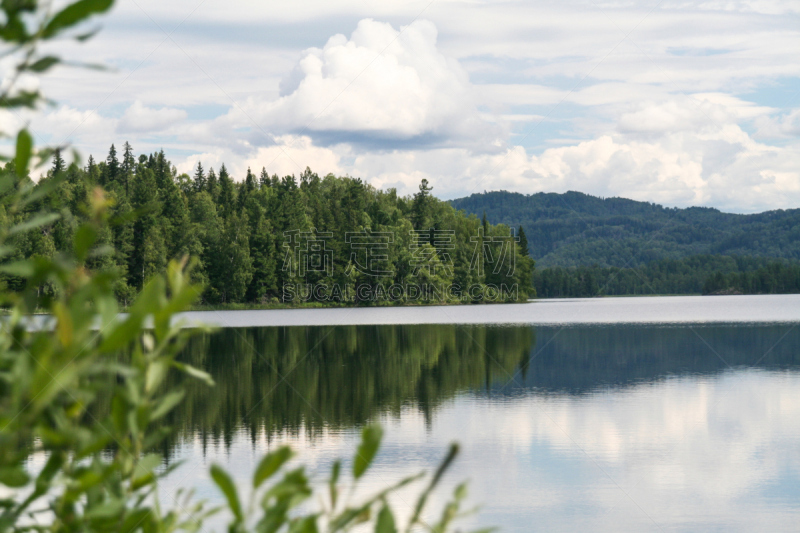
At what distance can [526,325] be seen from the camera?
43.5 meters

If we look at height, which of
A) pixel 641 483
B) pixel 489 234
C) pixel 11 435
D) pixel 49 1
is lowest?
pixel 641 483

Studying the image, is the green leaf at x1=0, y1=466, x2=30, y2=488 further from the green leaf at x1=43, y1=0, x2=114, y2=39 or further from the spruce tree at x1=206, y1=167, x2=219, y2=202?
the spruce tree at x1=206, y1=167, x2=219, y2=202

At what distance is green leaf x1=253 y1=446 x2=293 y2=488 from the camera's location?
89 centimetres

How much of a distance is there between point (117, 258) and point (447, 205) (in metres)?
38.4

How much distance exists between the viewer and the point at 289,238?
7562 cm

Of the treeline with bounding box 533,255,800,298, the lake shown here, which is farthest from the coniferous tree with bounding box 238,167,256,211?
the treeline with bounding box 533,255,800,298

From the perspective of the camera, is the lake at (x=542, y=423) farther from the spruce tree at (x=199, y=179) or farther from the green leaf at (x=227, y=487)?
the spruce tree at (x=199, y=179)

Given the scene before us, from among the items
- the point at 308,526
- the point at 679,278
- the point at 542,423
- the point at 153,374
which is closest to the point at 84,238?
the point at 153,374

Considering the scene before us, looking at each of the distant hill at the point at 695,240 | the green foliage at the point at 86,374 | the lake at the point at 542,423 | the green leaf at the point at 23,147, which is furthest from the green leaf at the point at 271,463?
the distant hill at the point at 695,240

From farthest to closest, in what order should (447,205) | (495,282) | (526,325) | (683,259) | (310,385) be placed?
(683,259)
(495,282)
(447,205)
(526,325)
(310,385)

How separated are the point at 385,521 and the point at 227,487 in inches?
9.7

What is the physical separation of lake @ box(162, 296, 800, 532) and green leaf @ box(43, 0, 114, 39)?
3059 millimetres

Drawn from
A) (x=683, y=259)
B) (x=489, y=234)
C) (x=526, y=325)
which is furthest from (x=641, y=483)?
(x=683, y=259)

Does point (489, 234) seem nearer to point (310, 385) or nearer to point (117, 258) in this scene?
point (117, 258)
